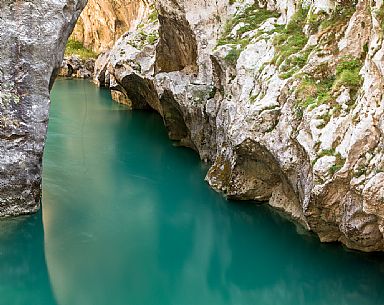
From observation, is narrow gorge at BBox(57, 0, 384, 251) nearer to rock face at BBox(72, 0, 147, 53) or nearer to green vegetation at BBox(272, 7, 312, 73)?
green vegetation at BBox(272, 7, 312, 73)

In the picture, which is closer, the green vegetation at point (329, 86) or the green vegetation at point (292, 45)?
the green vegetation at point (329, 86)

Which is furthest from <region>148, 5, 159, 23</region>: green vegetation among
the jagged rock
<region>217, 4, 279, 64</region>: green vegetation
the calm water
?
the jagged rock

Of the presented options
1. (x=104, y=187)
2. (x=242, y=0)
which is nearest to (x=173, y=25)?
(x=242, y=0)

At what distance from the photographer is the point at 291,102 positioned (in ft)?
45.7

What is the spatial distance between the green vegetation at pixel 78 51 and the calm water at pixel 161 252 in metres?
39.2

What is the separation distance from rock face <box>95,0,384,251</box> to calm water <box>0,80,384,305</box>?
0.89 metres

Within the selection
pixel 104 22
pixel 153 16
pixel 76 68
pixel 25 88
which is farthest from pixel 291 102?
pixel 76 68

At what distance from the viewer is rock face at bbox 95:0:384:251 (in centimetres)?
1150

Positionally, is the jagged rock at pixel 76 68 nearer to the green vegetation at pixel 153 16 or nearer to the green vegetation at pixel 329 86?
the green vegetation at pixel 153 16

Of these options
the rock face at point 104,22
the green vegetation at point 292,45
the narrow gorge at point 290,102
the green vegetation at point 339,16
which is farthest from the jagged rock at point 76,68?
the green vegetation at point 339,16

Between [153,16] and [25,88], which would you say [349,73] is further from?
[153,16]

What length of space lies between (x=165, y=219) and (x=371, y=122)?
7.10m

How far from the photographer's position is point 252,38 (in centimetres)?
1755

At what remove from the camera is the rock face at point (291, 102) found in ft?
37.7
